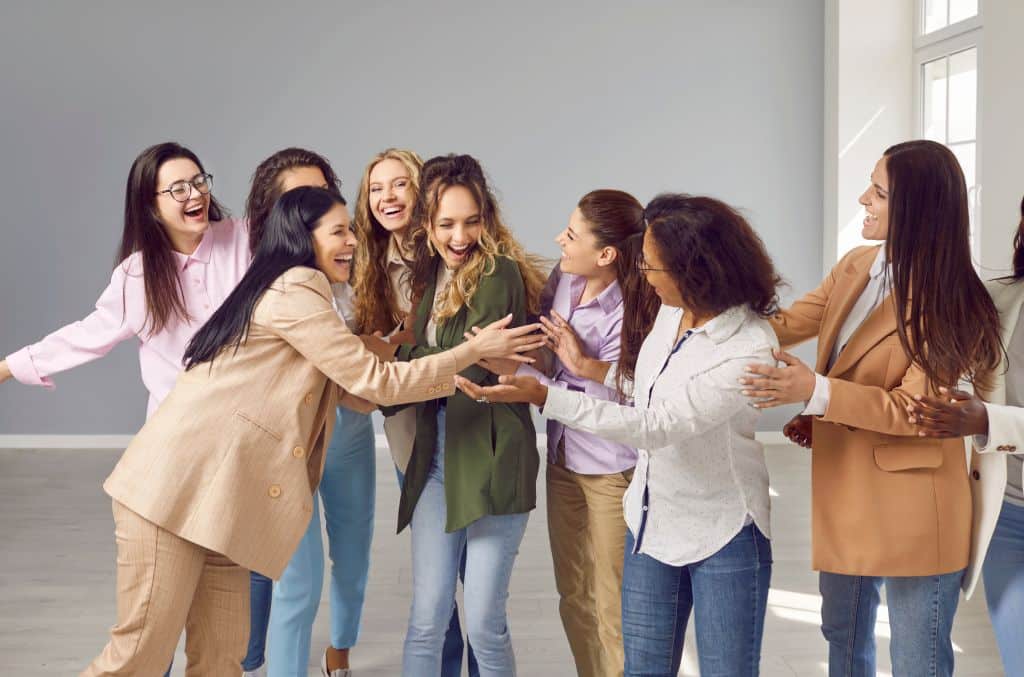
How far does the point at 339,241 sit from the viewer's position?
8.20 feet

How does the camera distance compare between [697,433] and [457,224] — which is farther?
[457,224]

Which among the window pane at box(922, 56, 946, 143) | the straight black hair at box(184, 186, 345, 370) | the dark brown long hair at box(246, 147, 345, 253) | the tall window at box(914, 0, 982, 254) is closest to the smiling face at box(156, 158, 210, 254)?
the dark brown long hair at box(246, 147, 345, 253)

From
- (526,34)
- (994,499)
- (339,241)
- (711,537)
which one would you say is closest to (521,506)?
(711,537)

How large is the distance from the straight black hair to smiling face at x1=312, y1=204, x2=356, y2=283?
12mm

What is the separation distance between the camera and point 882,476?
2238 mm

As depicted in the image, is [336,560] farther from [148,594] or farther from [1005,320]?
[1005,320]

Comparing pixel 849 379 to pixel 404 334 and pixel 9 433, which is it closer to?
pixel 404 334

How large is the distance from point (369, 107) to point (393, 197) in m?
3.87

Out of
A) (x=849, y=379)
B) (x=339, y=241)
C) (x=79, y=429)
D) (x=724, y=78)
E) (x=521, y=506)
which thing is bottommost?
(x=79, y=429)

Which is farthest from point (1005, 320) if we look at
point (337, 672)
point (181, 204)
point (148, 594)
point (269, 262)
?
point (337, 672)

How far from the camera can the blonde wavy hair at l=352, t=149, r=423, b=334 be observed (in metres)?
3.05

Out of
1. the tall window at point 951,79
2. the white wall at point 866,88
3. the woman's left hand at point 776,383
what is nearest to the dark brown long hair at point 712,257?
the woman's left hand at point 776,383

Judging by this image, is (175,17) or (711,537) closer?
(711,537)

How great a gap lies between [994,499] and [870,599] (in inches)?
13.6
